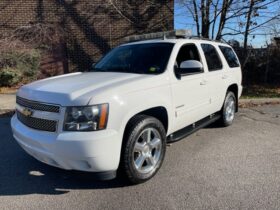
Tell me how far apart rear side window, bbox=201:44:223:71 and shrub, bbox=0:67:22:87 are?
29.9 feet

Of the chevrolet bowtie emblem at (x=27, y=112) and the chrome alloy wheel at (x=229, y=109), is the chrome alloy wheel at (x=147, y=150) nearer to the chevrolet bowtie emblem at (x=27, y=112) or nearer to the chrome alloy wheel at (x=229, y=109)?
the chevrolet bowtie emblem at (x=27, y=112)

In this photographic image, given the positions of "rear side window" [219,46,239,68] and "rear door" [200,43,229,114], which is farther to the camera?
"rear side window" [219,46,239,68]

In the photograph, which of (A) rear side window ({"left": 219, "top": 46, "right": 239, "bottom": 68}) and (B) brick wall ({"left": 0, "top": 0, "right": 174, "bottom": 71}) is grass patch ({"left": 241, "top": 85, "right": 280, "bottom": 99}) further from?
(B) brick wall ({"left": 0, "top": 0, "right": 174, "bottom": 71})

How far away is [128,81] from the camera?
3934 mm

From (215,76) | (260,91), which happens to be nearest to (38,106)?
(215,76)

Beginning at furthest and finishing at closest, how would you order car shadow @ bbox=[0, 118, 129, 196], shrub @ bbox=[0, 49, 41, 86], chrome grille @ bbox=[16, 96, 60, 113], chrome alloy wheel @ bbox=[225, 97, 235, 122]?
shrub @ bbox=[0, 49, 41, 86]
chrome alloy wheel @ bbox=[225, 97, 235, 122]
car shadow @ bbox=[0, 118, 129, 196]
chrome grille @ bbox=[16, 96, 60, 113]

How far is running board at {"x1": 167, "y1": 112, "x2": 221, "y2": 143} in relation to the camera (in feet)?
15.4

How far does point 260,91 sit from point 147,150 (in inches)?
379

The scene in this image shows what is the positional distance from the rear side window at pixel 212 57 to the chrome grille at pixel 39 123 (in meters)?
3.09

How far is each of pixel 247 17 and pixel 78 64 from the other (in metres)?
7.87

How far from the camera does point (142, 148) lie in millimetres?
3982

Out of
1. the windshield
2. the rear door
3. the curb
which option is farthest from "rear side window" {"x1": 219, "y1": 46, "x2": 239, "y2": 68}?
the curb

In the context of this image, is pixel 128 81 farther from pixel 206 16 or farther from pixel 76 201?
pixel 206 16

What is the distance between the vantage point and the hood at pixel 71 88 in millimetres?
3463
